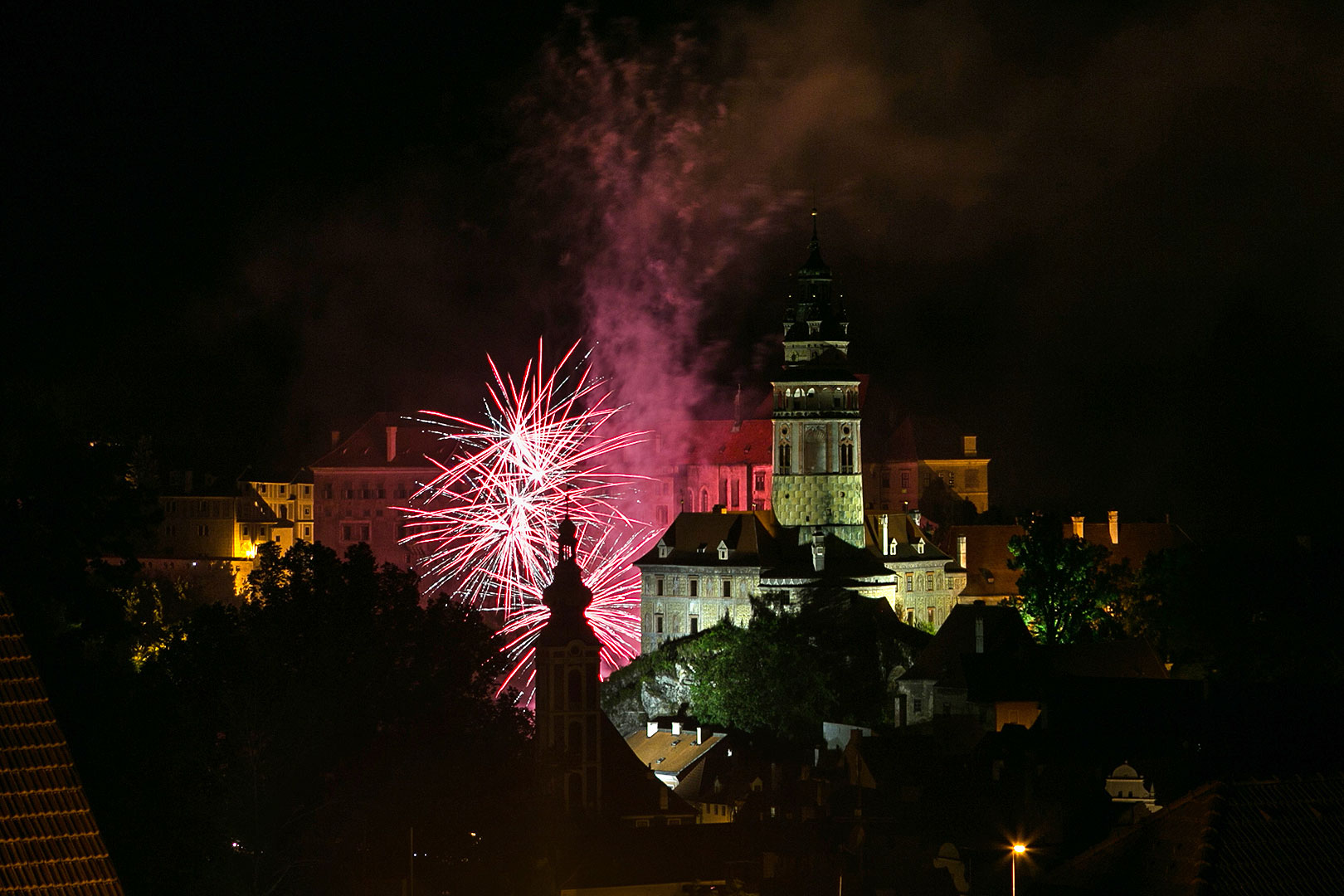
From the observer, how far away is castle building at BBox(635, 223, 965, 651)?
7925 centimetres

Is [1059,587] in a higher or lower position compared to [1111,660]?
higher

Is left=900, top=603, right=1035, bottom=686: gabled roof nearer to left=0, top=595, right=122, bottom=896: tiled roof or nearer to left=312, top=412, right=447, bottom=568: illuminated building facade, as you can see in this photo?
left=0, top=595, right=122, bottom=896: tiled roof

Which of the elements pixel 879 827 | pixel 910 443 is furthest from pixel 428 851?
pixel 910 443

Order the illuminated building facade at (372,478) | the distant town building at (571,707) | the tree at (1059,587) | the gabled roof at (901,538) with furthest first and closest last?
the illuminated building facade at (372,478)
the gabled roof at (901,538)
the tree at (1059,587)
the distant town building at (571,707)

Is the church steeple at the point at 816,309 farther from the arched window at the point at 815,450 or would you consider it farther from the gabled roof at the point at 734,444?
the gabled roof at the point at 734,444

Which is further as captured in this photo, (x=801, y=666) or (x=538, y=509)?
(x=801, y=666)

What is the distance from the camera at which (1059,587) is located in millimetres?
75812

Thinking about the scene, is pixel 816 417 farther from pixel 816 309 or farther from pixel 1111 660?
pixel 1111 660

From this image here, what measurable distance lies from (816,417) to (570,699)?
41.1m

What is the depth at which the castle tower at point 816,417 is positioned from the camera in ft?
273

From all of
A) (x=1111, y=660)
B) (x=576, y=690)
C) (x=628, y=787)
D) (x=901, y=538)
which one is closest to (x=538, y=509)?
(x=628, y=787)

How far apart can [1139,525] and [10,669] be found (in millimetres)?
78222

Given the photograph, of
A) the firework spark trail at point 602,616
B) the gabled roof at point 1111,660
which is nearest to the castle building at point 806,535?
the firework spark trail at point 602,616

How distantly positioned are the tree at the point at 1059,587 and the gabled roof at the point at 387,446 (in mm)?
49309
